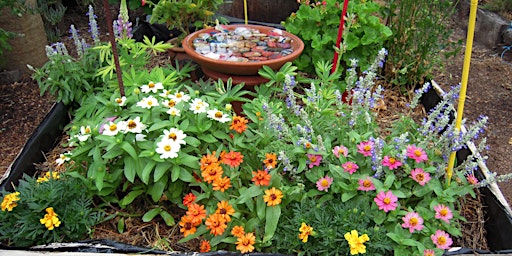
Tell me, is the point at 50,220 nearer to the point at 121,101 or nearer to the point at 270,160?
the point at 121,101

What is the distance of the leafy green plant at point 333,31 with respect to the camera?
282 centimetres

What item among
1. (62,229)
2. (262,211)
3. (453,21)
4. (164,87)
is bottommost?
(453,21)

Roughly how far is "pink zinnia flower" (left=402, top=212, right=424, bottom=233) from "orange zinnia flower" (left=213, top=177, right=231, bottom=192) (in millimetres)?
680

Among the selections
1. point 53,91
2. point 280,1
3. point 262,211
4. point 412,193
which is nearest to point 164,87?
point 53,91

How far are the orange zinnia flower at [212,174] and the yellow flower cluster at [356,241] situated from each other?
1.74 feet

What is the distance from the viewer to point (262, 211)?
1.68m

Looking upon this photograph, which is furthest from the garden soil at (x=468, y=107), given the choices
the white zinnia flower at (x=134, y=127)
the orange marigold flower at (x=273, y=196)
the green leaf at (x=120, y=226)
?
the orange marigold flower at (x=273, y=196)

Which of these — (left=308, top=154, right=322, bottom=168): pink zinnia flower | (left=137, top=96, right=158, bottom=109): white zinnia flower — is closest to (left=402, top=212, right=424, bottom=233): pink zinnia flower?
(left=308, top=154, right=322, bottom=168): pink zinnia flower

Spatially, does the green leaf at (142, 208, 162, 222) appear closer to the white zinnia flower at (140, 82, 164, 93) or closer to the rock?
the white zinnia flower at (140, 82, 164, 93)

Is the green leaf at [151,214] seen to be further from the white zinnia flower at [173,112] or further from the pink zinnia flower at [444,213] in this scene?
the pink zinnia flower at [444,213]

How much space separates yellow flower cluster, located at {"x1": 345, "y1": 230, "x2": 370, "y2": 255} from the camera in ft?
4.93

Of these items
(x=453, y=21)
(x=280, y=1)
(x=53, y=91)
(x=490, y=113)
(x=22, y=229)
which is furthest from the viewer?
(x=453, y=21)

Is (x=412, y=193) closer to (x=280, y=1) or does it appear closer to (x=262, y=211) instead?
(x=262, y=211)

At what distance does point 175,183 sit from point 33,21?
224 cm
